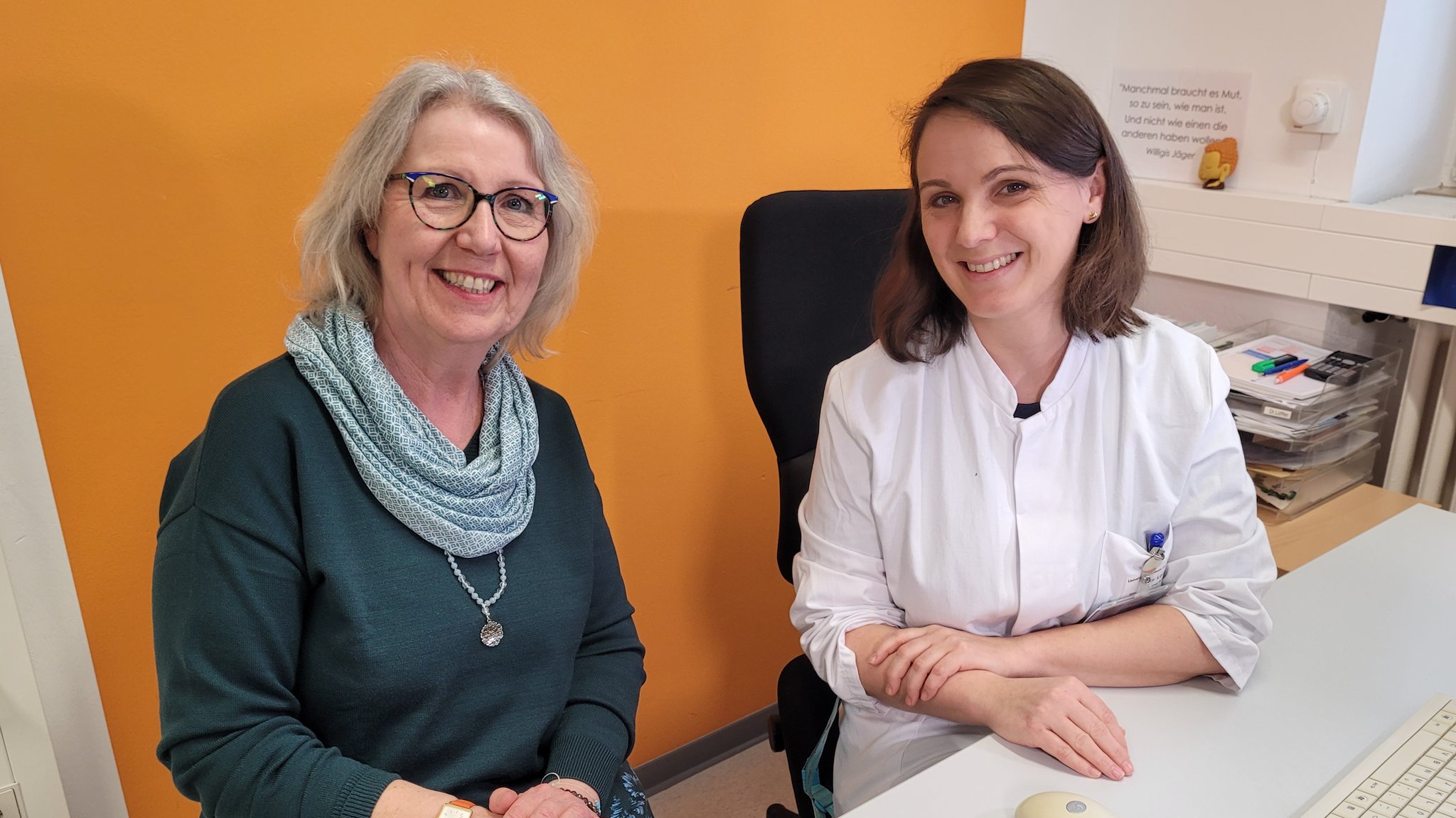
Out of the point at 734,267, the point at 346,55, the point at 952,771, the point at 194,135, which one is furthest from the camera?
the point at 734,267

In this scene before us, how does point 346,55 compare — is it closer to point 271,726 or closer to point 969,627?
point 271,726

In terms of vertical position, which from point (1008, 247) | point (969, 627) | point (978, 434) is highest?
point (1008, 247)

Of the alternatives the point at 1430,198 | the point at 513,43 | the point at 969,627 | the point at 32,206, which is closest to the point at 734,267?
the point at 513,43

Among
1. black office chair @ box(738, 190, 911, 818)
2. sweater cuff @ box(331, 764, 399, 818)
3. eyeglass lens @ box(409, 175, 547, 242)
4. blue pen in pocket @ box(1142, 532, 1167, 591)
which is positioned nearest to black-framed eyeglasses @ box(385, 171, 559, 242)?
eyeglass lens @ box(409, 175, 547, 242)

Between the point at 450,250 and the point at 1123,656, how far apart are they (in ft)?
2.91

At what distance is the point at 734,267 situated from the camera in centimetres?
200

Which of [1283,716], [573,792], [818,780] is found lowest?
[818,780]

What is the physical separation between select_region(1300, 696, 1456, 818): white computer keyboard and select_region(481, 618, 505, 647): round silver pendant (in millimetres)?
826

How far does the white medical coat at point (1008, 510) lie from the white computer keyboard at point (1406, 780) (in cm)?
19

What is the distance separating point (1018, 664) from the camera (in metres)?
1.17

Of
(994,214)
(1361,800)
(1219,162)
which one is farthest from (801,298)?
(1219,162)

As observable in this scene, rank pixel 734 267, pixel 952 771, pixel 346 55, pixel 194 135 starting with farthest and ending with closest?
pixel 734 267 < pixel 346 55 < pixel 194 135 < pixel 952 771

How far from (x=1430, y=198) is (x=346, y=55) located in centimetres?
217

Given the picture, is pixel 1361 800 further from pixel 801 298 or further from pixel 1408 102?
pixel 1408 102
